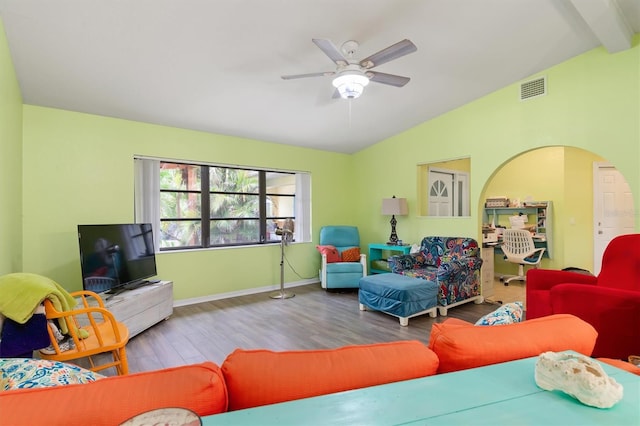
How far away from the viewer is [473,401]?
0.82 m

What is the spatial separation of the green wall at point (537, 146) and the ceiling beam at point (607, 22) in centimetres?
20

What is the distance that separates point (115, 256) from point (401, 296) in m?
3.05

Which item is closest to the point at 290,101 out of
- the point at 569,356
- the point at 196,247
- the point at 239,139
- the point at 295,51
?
the point at 295,51

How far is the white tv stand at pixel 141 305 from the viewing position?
9.91ft

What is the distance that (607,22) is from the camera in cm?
270

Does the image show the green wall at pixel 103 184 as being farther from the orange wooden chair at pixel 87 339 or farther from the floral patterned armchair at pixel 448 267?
the floral patterned armchair at pixel 448 267

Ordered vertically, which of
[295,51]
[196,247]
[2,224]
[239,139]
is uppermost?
[295,51]

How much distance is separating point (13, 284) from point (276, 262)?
368 centimetres

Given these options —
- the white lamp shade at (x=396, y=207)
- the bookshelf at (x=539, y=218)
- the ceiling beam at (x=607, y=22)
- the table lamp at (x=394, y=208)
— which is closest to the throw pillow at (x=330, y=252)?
the table lamp at (x=394, y=208)

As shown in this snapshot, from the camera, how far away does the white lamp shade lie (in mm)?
5027

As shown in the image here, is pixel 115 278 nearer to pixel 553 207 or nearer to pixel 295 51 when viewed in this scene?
pixel 295 51

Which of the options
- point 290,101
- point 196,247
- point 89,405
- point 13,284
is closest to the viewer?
point 89,405

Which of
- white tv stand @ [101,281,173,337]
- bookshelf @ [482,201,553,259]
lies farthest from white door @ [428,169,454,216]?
white tv stand @ [101,281,173,337]

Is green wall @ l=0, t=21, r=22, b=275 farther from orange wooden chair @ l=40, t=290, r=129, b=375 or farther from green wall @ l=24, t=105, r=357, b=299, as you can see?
orange wooden chair @ l=40, t=290, r=129, b=375
